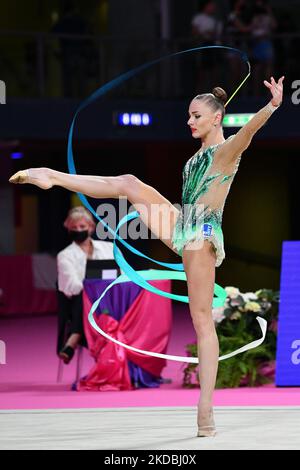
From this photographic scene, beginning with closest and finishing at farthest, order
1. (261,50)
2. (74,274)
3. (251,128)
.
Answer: (251,128) → (74,274) → (261,50)

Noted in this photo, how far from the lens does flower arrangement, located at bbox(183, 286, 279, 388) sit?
814 centimetres

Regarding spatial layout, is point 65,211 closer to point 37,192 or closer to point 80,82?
point 37,192

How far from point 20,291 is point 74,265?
672cm

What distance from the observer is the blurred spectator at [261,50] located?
15.2 meters

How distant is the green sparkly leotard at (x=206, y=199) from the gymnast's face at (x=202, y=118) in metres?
0.09

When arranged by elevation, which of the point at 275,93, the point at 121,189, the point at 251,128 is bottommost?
the point at 121,189

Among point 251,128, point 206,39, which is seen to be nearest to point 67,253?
point 251,128

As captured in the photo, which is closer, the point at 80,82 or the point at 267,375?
the point at 267,375

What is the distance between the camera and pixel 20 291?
15633 millimetres

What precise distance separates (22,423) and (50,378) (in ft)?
11.1

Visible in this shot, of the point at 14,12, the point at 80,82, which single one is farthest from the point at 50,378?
the point at 14,12

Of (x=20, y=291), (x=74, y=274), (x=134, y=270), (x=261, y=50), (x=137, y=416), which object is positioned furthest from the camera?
(x=20, y=291)

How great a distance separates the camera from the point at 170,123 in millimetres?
15781

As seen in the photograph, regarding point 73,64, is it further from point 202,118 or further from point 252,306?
point 202,118
